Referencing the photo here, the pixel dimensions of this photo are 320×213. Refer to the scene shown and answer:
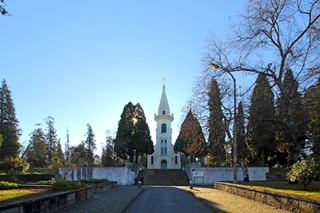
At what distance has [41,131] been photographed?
86.8 meters

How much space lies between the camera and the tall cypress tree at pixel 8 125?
6694 centimetres

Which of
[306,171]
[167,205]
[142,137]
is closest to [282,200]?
[306,171]

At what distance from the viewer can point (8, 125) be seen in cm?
7050

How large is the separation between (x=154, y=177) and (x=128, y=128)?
1538cm

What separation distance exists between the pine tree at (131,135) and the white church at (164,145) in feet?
48.6

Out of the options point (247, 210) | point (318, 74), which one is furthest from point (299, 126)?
point (247, 210)

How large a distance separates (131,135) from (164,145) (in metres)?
19.7

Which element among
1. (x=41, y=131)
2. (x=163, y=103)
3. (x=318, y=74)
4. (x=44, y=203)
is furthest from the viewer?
(x=163, y=103)

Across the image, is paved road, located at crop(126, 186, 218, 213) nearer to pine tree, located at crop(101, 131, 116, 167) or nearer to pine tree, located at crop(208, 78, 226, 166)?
pine tree, located at crop(208, 78, 226, 166)

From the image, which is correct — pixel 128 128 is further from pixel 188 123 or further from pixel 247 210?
pixel 247 210

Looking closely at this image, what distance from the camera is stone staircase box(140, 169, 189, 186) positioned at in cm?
5569

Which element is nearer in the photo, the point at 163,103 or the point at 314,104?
the point at 314,104

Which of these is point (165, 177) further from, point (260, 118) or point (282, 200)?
point (282, 200)

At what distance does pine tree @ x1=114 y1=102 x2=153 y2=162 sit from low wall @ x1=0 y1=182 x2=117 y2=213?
5111 cm
